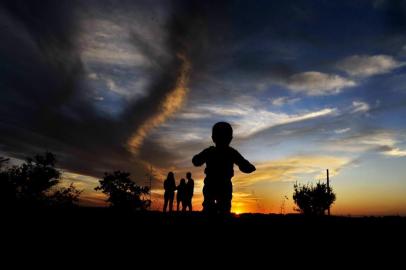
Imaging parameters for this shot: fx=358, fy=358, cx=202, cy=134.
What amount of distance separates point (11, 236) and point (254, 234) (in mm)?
4409

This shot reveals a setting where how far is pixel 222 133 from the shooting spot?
561 centimetres

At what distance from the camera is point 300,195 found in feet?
195

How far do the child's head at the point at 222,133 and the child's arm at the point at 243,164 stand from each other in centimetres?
30

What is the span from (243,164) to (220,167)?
1.22 feet

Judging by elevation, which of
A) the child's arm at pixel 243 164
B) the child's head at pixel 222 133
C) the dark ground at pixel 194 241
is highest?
the child's head at pixel 222 133

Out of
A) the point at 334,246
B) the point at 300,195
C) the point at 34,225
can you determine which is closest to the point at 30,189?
the point at 300,195

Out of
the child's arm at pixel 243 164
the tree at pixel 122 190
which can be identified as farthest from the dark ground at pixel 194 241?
the tree at pixel 122 190

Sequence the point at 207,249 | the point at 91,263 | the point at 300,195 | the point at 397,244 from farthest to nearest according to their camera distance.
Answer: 1. the point at 300,195
2. the point at 397,244
3. the point at 207,249
4. the point at 91,263

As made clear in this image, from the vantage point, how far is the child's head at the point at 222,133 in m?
5.60

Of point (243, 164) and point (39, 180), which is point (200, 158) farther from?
point (39, 180)

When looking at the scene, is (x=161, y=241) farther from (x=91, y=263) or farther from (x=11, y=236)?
(x=11, y=236)

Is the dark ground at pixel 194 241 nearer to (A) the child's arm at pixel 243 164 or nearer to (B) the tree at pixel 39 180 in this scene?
(A) the child's arm at pixel 243 164

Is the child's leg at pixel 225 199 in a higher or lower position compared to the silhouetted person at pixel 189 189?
lower

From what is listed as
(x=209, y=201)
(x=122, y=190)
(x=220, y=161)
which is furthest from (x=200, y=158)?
(x=122, y=190)
